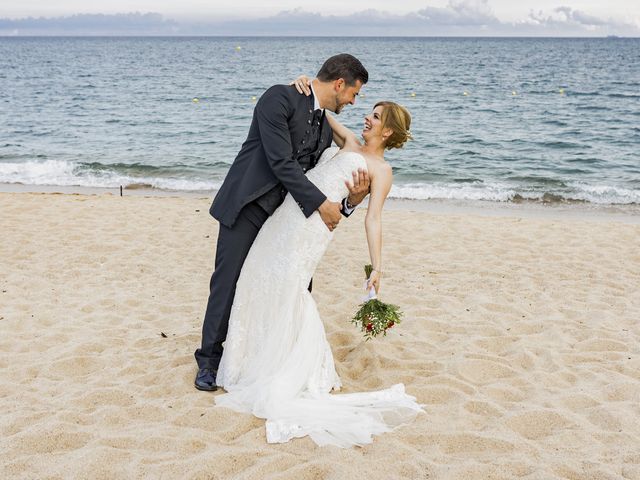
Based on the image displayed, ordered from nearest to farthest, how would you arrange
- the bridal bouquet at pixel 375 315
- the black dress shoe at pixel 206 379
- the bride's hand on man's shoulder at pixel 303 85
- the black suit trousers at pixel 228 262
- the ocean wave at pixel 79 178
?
the bride's hand on man's shoulder at pixel 303 85
the black suit trousers at pixel 228 262
the black dress shoe at pixel 206 379
the bridal bouquet at pixel 375 315
the ocean wave at pixel 79 178

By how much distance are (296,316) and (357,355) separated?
1093 millimetres

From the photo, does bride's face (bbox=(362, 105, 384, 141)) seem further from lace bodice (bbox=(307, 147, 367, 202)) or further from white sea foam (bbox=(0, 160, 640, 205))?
white sea foam (bbox=(0, 160, 640, 205))

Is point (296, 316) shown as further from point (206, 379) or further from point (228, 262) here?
point (206, 379)

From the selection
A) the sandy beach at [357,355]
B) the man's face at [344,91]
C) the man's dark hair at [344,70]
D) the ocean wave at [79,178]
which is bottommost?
the ocean wave at [79,178]

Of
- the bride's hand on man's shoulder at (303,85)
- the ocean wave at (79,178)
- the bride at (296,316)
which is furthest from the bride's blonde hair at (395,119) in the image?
the ocean wave at (79,178)

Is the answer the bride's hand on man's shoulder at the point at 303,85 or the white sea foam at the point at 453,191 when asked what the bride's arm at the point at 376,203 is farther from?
the white sea foam at the point at 453,191

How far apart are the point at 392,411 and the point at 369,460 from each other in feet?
2.11

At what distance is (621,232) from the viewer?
32.3ft

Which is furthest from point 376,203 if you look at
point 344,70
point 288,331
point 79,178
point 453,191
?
point 79,178

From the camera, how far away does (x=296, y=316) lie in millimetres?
4223

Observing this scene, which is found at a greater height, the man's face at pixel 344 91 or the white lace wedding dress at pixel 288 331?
the man's face at pixel 344 91

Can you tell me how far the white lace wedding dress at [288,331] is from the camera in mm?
4094

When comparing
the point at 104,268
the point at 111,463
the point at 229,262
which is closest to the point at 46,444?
the point at 111,463

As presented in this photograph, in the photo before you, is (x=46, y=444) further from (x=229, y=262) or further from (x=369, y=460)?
(x=369, y=460)
